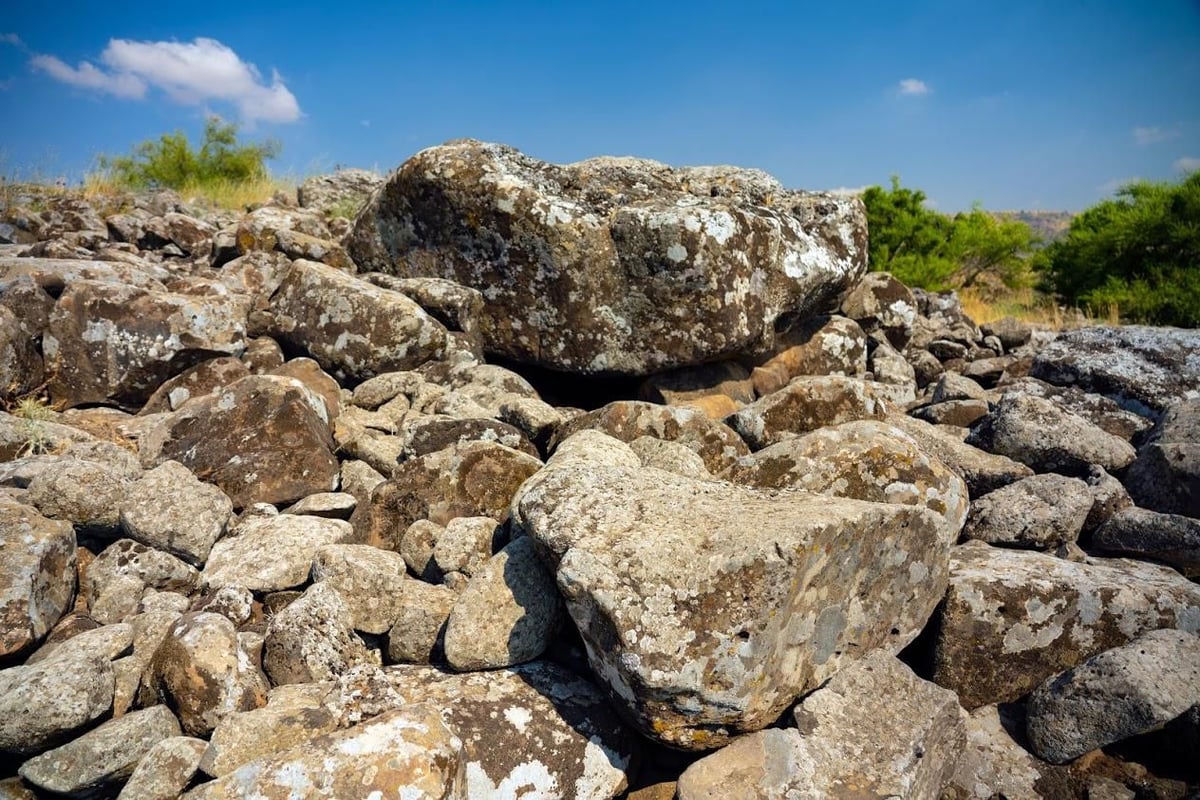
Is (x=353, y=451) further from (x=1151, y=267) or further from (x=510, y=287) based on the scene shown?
(x=1151, y=267)

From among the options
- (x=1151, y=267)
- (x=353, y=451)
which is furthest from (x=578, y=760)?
(x=1151, y=267)

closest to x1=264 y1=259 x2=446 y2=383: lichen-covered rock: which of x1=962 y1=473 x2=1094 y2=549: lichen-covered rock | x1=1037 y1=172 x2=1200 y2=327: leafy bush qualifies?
x1=962 y1=473 x2=1094 y2=549: lichen-covered rock

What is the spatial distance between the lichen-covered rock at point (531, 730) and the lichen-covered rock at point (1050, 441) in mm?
3598

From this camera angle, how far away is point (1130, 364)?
6547 millimetres

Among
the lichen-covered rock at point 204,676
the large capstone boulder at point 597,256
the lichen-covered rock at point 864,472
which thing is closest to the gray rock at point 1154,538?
the lichen-covered rock at point 864,472

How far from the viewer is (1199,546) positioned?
3795 millimetres

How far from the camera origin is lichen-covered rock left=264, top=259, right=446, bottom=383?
19.6ft

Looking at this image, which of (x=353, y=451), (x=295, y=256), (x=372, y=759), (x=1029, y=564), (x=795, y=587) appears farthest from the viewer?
(x=295, y=256)

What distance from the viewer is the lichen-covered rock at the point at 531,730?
2848 mm

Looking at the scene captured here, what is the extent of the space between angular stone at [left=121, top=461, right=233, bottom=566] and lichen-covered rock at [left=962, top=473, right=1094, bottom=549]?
13.9ft

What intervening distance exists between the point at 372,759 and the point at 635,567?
1.14 metres

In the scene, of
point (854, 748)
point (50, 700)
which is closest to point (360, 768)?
point (50, 700)

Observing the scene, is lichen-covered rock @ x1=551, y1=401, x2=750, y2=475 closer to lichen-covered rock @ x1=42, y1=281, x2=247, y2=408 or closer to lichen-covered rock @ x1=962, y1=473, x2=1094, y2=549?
lichen-covered rock @ x1=962, y1=473, x2=1094, y2=549

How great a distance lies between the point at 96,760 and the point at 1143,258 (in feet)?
61.9
